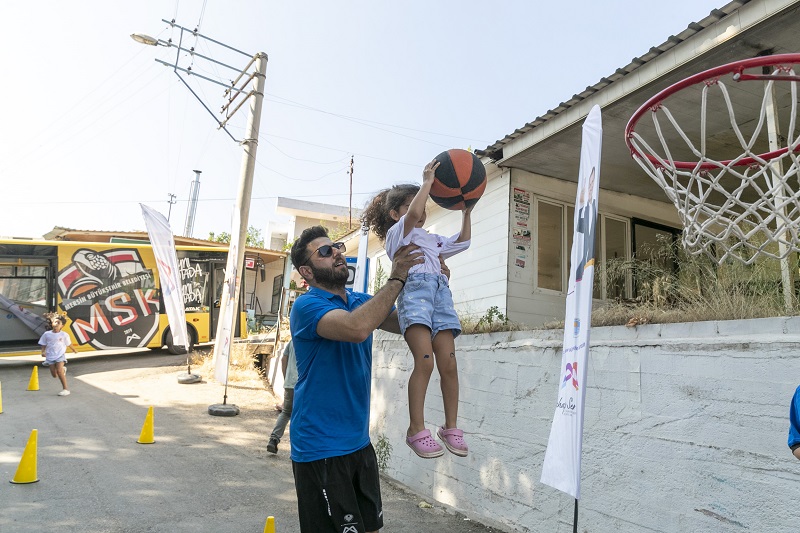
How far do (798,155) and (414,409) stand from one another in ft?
10.3

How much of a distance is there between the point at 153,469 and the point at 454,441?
5.29 metres

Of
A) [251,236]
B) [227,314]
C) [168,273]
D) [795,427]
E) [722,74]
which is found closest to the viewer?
[795,427]

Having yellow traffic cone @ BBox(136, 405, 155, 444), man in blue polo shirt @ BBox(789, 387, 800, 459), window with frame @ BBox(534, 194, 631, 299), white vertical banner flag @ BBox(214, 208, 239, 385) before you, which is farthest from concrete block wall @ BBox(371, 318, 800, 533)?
white vertical banner flag @ BBox(214, 208, 239, 385)

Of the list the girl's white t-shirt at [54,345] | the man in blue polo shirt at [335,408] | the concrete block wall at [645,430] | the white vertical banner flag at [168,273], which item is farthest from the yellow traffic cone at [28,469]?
the girl's white t-shirt at [54,345]

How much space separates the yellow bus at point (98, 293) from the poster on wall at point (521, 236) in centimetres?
1104

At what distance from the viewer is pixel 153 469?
7.09 meters

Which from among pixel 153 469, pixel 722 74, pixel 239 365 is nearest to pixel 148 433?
pixel 153 469

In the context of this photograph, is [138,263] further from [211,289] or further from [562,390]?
[562,390]

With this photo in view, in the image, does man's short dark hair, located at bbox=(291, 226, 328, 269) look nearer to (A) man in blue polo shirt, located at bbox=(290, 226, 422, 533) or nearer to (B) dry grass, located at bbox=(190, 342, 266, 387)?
(A) man in blue polo shirt, located at bbox=(290, 226, 422, 533)

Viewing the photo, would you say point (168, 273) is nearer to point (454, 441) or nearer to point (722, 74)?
point (454, 441)

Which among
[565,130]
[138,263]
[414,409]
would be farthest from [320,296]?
[138,263]

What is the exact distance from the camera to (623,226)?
998 centimetres

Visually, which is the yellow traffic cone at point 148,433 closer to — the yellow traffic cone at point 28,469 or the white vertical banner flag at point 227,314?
the yellow traffic cone at point 28,469

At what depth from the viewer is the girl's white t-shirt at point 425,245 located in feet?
10.9
